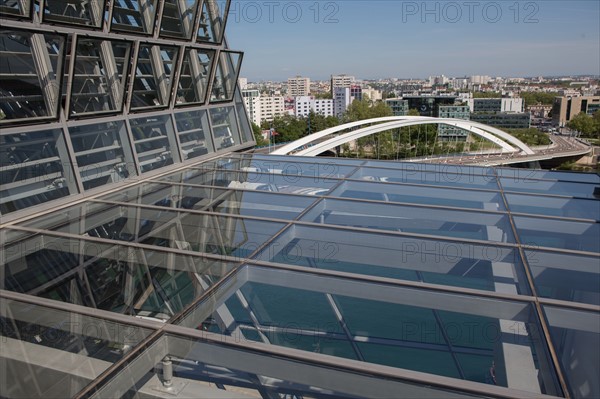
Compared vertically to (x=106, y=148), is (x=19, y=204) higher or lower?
lower

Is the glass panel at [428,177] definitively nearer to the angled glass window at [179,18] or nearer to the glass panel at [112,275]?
the glass panel at [112,275]

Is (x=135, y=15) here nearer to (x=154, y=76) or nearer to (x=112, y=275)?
(x=154, y=76)

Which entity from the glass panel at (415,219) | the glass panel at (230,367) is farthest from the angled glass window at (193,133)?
the glass panel at (230,367)

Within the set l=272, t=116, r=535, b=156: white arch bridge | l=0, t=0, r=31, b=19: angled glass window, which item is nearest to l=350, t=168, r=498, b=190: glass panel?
l=0, t=0, r=31, b=19: angled glass window

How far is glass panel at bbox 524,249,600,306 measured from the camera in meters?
4.07

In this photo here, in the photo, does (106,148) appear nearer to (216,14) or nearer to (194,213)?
(194,213)

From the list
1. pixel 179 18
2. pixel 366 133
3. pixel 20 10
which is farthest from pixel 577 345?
pixel 366 133

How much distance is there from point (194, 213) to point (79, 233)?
1445mm

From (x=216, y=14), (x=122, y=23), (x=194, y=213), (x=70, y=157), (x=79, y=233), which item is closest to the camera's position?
(x=79, y=233)

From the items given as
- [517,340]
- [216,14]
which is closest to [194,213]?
[517,340]

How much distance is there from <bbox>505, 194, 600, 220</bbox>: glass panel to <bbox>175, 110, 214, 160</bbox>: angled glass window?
22.8 ft

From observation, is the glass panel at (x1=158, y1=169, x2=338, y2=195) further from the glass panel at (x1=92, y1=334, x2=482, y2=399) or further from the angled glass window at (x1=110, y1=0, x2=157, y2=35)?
the glass panel at (x1=92, y1=334, x2=482, y2=399)

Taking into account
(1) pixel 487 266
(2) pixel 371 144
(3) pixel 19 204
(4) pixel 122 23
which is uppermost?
(4) pixel 122 23

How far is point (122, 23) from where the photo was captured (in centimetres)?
1034
